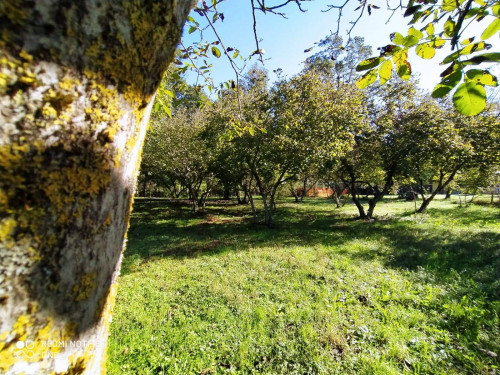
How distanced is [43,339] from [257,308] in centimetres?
426

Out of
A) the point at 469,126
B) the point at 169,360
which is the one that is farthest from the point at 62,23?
the point at 469,126

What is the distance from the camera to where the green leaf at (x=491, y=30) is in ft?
3.28

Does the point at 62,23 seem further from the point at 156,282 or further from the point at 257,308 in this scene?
the point at 156,282

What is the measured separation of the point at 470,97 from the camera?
3.06 ft

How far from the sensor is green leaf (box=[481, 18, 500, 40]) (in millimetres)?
1000

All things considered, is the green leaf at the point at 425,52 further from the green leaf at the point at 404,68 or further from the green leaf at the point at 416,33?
the green leaf at the point at 416,33

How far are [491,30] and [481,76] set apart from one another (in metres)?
0.29

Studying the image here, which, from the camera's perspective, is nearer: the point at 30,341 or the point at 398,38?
the point at 30,341

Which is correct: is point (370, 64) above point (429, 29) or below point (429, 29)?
below

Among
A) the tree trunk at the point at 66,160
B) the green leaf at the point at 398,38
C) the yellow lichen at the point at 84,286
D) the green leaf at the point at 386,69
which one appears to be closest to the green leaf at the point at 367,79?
the green leaf at the point at 386,69

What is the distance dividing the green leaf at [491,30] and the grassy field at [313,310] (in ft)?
11.8

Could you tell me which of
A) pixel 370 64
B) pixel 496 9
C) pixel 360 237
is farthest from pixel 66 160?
pixel 360 237

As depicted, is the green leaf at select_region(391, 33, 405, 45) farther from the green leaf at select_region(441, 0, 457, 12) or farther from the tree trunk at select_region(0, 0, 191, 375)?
the tree trunk at select_region(0, 0, 191, 375)

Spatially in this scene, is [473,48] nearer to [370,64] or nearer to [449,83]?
[449,83]
